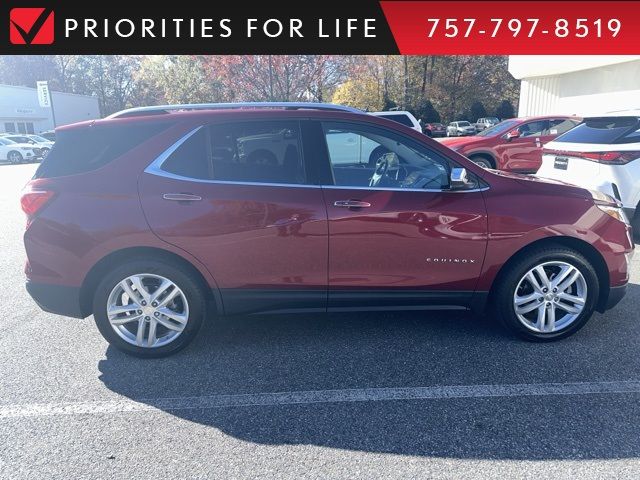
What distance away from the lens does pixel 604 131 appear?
6043mm

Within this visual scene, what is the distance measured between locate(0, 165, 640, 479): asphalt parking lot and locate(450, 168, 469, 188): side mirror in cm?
124

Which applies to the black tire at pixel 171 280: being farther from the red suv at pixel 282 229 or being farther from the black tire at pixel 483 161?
the black tire at pixel 483 161

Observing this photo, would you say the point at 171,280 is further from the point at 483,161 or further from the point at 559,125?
the point at 559,125

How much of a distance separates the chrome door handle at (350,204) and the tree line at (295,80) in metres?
23.9

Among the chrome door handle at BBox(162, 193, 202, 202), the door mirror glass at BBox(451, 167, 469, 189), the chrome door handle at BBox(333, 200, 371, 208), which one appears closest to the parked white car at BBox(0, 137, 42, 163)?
the chrome door handle at BBox(162, 193, 202, 202)

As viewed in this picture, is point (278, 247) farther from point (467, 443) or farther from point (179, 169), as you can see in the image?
point (467, 443)

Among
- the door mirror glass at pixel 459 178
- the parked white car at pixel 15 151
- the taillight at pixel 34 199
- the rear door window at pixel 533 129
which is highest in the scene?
the rear door window at pixel 533 129

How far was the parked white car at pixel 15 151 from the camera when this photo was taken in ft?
85.6

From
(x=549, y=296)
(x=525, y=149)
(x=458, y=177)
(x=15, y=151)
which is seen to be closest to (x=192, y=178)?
(x=458, y=177)

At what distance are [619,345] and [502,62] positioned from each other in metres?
47.5

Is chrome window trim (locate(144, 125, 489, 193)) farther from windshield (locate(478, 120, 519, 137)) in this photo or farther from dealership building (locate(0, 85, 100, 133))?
dealership building (locate(0, 85, 100, 133))

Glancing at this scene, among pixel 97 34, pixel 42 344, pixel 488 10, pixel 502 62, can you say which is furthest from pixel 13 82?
pixel 42 344

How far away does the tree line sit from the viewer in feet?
88.6

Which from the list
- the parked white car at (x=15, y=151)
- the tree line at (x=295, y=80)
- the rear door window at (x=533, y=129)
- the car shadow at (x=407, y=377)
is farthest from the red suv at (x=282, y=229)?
the parked white car at (x=15, y=151)
